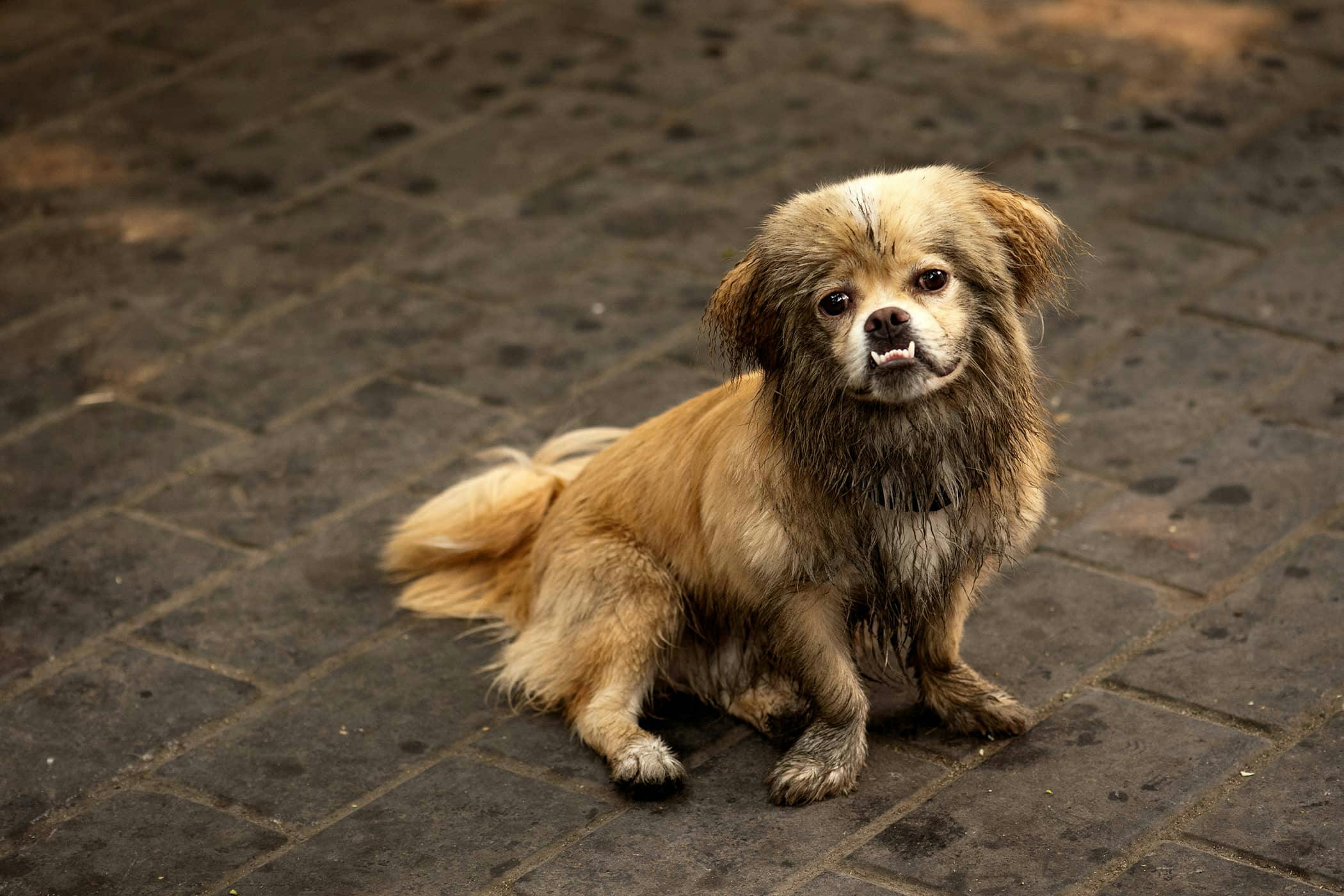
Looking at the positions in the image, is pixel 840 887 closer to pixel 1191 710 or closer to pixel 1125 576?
pixel 1191 710

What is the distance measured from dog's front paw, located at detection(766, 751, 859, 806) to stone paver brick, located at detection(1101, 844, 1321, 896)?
0.62 m

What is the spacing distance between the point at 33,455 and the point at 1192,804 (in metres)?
3.57

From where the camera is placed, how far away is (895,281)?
11.1ft

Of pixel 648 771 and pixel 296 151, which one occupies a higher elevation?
pixel 296 151

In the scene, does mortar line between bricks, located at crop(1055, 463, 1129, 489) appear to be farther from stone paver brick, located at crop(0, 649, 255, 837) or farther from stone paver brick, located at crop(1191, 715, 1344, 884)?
stone paver brick, located at crop(0, 649, 255, 837)

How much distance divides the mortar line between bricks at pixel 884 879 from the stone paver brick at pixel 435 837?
0.58 metres

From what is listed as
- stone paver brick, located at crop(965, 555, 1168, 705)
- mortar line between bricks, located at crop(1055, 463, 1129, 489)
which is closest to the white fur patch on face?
stone paver brick, located at crop(965, 555, 1168, 705)

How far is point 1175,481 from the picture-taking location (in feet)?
15.8

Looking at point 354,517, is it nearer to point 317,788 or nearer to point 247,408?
point 247,408

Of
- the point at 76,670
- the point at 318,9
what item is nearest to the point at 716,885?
the point at 76,670

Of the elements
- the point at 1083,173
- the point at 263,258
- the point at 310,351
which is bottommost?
the point at 310,351

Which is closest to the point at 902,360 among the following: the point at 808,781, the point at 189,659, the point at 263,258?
the point at 808,781

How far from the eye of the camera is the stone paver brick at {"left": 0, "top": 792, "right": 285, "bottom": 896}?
361cm

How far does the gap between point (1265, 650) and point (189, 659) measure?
8.81ft
